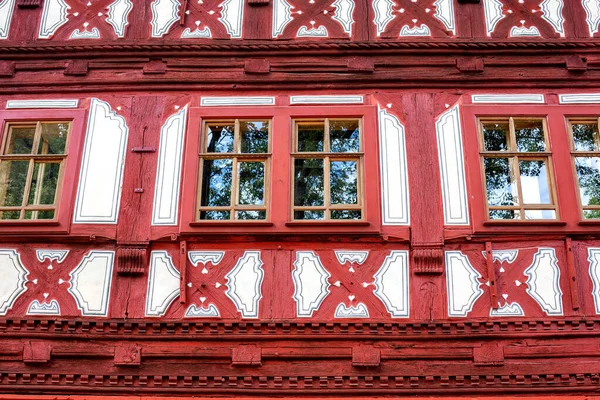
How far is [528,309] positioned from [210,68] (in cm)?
497

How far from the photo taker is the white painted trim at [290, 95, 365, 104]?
33.1ft

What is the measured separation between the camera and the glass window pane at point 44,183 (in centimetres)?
970

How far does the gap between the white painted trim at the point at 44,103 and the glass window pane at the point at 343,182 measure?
11.3 ft

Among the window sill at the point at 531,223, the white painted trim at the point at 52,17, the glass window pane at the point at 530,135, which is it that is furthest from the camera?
the white painted trim at the point at 52,17

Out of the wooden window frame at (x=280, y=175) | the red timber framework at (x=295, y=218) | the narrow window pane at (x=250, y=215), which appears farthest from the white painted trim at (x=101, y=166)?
the narrow window pane at (x=250, y=215)

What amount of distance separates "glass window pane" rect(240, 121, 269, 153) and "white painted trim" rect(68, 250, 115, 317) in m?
2.11

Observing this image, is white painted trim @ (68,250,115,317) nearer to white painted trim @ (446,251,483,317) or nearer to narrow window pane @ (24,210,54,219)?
narrow window pane @ (24,210,54,219)

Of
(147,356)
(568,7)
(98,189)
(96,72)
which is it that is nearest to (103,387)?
(147,356)

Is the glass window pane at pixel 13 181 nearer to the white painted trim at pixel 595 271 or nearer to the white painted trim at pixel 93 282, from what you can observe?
the white painted trim at pixel 93 282

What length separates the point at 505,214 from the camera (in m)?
9.45

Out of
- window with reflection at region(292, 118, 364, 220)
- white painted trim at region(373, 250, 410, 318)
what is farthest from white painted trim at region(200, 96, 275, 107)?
white painted trim at region(373, 250, 410, 318)

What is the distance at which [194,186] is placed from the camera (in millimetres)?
9578

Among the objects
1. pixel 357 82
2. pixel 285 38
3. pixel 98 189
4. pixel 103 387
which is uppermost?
pixel 285 38

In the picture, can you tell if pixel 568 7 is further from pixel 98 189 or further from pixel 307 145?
pixel 98 189
